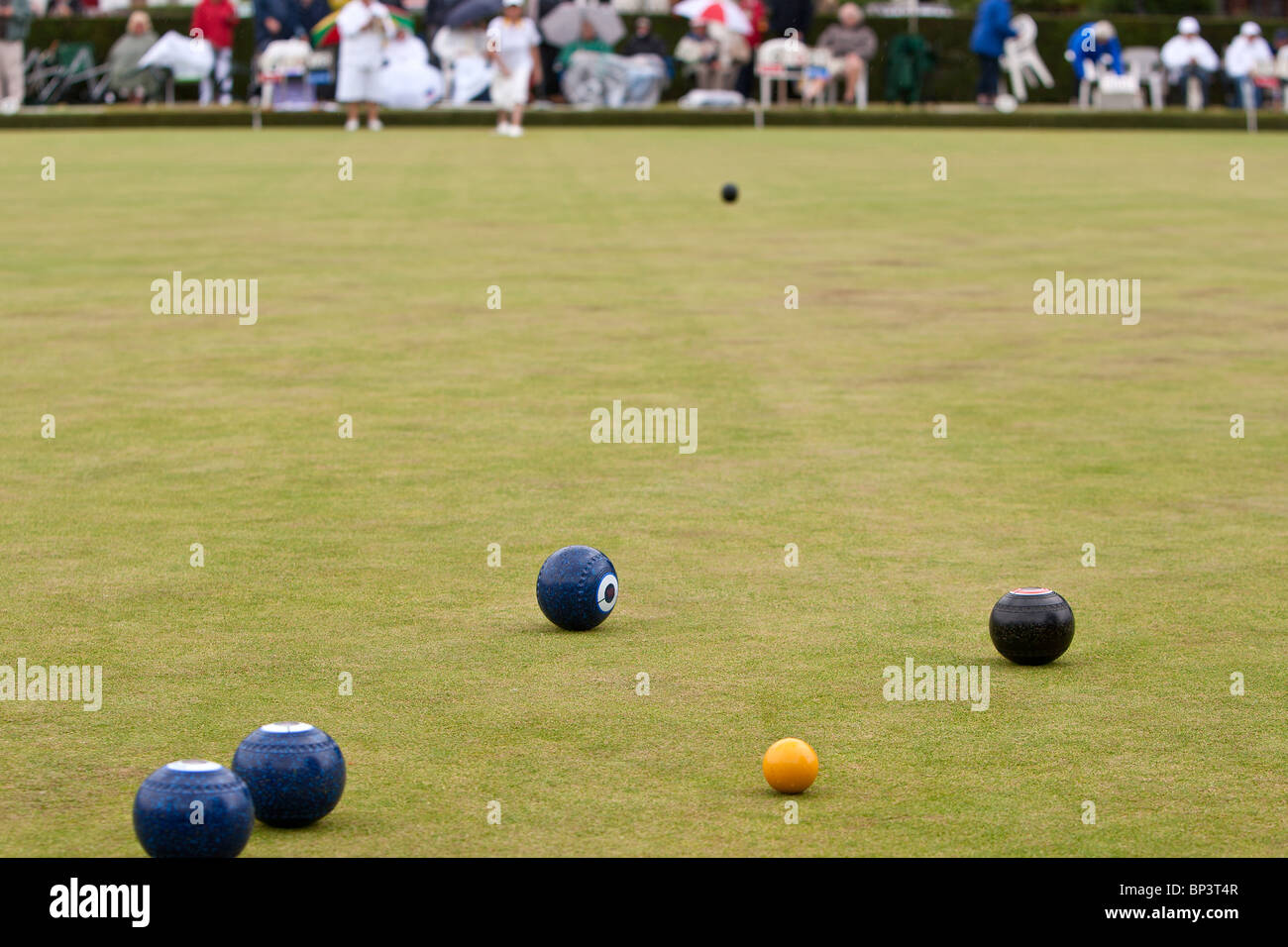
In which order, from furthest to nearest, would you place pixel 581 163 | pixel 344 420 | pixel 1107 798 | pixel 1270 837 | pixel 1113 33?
pixel 1113 33 → pixel 581 163 → pixel 344 420 → pixel 1107 798 → pixel 1270 837

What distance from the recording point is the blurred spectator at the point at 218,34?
133 ft

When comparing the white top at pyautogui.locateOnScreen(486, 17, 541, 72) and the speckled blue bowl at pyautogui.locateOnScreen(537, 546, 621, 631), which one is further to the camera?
the white top at pyautogui.locateOnScreen(486, 17, 541, 72)

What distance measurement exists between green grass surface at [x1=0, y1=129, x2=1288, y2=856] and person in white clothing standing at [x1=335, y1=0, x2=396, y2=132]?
45.8ft

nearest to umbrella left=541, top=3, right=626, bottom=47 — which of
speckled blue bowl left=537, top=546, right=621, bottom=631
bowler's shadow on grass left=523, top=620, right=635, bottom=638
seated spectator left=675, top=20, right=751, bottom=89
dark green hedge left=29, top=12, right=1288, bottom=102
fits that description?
seated spectator left=675, top=20, right=751, bottom=89

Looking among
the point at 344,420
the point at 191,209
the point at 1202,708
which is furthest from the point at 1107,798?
the point at 191,209

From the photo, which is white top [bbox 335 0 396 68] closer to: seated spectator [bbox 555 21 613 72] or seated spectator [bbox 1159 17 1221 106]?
seated spectator [bbox 555 21 613 72]

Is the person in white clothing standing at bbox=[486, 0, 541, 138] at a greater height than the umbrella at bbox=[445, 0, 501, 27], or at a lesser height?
lesser

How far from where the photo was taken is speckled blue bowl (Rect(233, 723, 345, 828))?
5570 mm

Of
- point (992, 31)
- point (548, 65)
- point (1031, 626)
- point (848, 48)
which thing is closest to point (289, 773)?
point (1031, 626)

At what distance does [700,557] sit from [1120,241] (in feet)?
43.2

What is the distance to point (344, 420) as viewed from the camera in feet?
40.3

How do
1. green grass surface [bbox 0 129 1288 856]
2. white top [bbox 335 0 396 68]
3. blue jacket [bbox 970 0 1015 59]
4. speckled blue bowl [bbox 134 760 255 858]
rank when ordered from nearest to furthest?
1. speckled blue bowl [bbox 134 760 255 858]
2. green grass surface [bbox 0 129 1288 856]
3. white top [bbox 335 0 396 68]
4. blue jacket [bbox 970 0 1015 59]

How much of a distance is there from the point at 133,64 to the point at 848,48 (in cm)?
1444

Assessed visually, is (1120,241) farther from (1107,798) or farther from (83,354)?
(1107,798)
